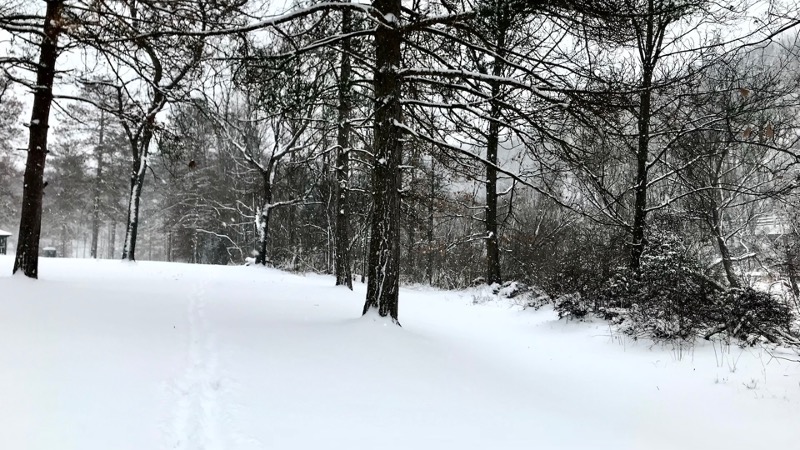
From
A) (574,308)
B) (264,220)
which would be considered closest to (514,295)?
(574,308)

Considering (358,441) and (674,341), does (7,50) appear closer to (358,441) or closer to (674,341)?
(358,441)

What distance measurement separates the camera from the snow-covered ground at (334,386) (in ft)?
10.8

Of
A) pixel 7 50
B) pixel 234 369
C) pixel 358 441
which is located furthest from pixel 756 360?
pixel 7 50

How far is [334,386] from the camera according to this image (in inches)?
167

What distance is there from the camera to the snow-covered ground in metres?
3.31

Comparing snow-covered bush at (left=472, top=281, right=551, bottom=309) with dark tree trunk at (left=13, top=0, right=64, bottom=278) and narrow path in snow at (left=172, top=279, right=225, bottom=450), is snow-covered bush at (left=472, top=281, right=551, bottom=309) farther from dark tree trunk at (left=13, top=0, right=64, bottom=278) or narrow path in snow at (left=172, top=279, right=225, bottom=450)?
dark tree trunk at (left=13, top=0, right=64, bottom=278)

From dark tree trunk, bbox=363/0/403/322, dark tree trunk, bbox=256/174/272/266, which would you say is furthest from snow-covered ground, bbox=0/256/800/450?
dark tree trunk, bbox=256/174/272/266

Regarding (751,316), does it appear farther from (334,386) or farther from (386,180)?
(334,386)

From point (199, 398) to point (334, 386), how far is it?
1164 mm

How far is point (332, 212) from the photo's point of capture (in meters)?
23.1

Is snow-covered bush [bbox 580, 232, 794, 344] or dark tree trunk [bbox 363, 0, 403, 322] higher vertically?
dark tree trunk [bbox 363, 0, 403, 322]

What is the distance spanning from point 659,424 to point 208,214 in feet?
96.8

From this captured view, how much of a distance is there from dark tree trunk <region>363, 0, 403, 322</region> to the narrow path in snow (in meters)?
2.16

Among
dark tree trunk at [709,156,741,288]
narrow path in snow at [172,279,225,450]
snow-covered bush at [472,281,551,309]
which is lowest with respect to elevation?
narrow path in snow at [172,279,225,450]
